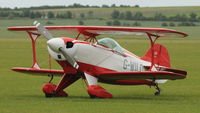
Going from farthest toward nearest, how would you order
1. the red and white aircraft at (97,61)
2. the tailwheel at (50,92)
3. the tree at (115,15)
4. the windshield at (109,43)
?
1. the tree at (115,15)
2. the windshield at (109,43)
3. the tailwheel at (50,92)
4. the red and white aircraft at (97,61)

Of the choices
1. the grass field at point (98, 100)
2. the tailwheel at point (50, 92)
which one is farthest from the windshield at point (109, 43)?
the tailwheel at point (50, 92)

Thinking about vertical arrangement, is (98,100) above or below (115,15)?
above

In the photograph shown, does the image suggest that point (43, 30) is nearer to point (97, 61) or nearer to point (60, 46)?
point (60, 46)

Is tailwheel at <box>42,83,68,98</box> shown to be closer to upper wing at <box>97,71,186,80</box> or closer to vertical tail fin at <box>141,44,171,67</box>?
upper wing at <box>97,71,186,80</box>

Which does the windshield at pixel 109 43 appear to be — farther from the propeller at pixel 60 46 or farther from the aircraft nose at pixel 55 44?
the aircraft nose at pixel 55 44

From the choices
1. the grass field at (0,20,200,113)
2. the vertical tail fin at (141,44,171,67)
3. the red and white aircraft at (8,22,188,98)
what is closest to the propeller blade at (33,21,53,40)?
the red and white aircraft at (8,22,188,98)

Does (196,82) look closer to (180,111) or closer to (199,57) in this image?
(180,111)

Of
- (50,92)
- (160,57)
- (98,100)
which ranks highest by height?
(160,57)

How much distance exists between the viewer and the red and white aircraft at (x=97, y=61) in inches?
687

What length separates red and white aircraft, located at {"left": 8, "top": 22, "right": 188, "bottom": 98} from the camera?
1745cm

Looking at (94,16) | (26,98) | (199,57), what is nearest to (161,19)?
(94,16)

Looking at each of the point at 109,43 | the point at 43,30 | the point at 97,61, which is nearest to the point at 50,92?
the point at 97,61

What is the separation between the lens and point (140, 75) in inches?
701

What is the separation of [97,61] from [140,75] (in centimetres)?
126
